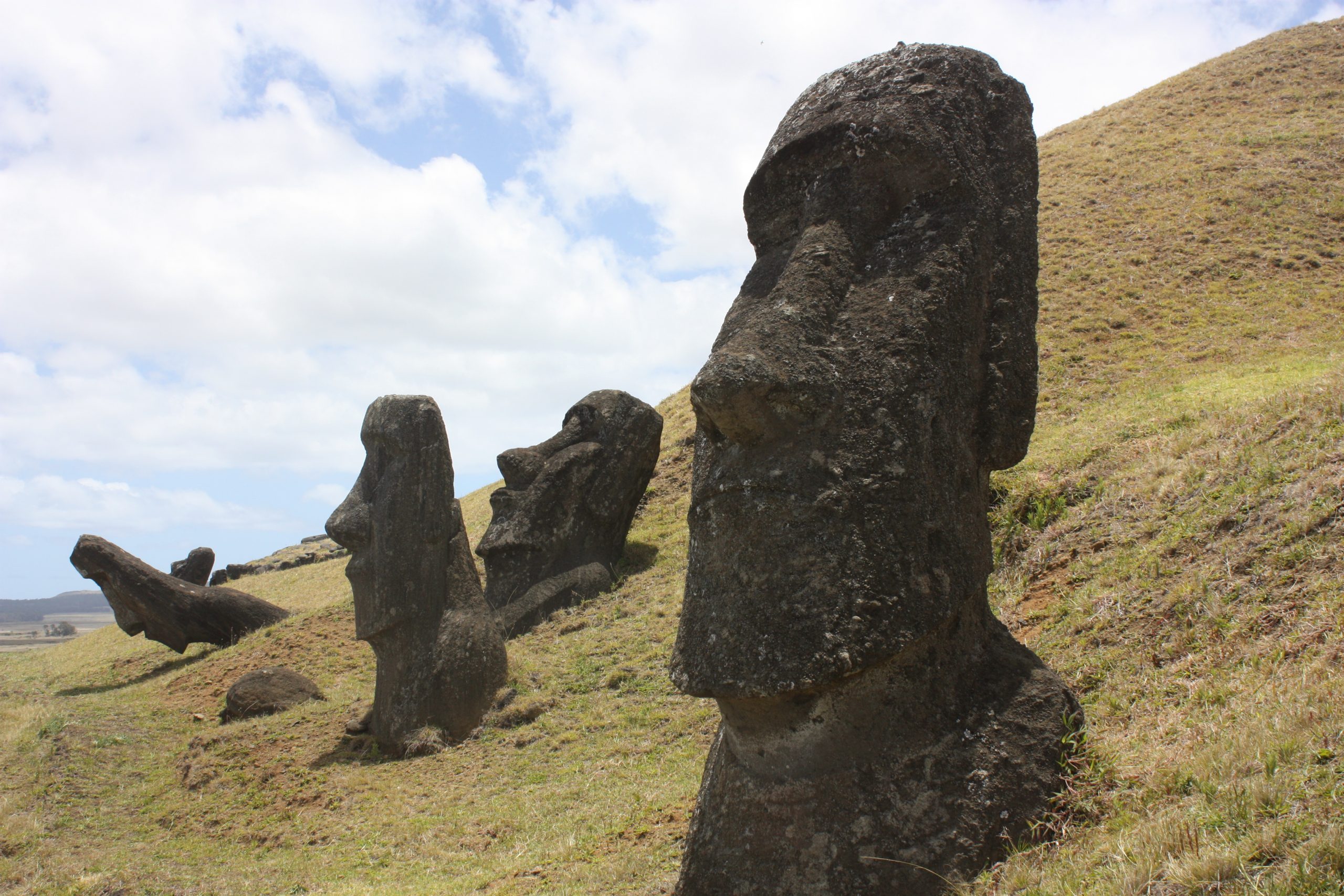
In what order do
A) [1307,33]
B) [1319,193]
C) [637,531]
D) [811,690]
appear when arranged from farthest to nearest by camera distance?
[1307,33], [1319,193], [637,531], [811,690]

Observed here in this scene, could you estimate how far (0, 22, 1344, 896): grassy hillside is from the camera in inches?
134

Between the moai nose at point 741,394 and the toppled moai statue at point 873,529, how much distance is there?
0.01 metres

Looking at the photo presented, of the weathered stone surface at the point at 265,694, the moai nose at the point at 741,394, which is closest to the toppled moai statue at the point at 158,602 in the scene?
Answer: the weathered stone surface at the point at 265,694

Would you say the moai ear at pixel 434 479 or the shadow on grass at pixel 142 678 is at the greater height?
the moai ear at pixel 434 479

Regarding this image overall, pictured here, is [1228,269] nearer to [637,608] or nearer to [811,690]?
[637,608]

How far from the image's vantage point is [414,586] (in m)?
9.13

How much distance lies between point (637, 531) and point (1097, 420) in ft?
23.8

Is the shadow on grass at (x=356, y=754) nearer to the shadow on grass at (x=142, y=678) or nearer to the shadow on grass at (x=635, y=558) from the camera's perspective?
the shadow on grass at (x=635, y=558)

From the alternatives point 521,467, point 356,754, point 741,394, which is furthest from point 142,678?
point 741,394

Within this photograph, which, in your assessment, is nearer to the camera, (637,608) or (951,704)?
(951,704)

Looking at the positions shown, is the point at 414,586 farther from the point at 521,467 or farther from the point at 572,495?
the point at 521,467

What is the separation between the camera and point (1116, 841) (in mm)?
3234

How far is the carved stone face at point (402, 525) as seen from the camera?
9.09 metres

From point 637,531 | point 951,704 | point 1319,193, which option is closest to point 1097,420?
point 637,531
